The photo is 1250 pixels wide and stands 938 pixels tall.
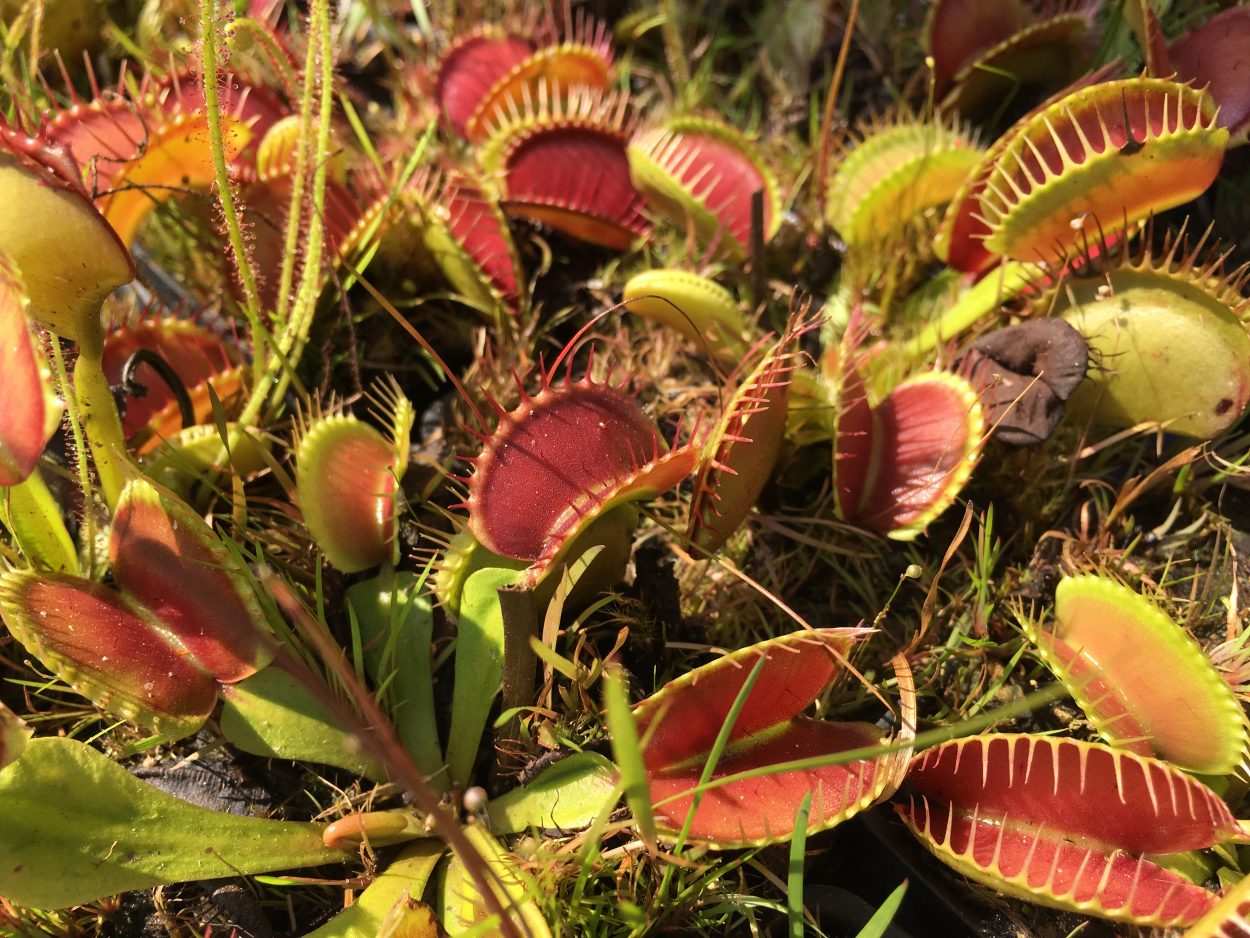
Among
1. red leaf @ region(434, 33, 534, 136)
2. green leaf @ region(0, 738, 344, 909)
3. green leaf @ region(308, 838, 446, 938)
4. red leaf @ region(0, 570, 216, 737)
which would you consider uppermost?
red leaf @ region(434, 33, 534, 136)

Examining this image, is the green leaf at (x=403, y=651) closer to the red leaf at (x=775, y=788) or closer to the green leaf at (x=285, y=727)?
the green leaf at (x=285, y=727)

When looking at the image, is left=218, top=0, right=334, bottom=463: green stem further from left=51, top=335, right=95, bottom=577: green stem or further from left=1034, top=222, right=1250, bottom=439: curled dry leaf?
left=1034, top=222, right=1250, bottom=439: curled dry leaf

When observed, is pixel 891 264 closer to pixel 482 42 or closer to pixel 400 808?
pixel 482 42

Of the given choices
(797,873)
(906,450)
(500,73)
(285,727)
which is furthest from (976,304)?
(285,727)

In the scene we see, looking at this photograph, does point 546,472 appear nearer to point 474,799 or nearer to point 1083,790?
point 474,799

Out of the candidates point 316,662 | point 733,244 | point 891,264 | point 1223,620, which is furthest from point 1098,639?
point 316,662

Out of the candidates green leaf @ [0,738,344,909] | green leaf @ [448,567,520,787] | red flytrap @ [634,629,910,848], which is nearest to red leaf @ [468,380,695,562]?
green leaf @ [448,567,520,787]
